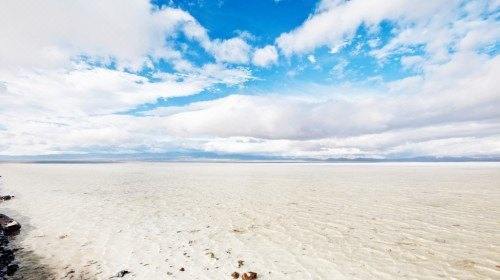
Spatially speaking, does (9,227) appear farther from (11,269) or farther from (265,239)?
(265,239)

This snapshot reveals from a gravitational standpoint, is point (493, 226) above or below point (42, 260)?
above

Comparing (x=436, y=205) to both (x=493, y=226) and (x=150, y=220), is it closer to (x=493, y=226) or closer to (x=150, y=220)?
(x=493, y=226)

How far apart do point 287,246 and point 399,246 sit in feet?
13.5

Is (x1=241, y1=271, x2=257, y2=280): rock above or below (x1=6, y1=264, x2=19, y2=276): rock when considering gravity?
above

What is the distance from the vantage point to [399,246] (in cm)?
1179

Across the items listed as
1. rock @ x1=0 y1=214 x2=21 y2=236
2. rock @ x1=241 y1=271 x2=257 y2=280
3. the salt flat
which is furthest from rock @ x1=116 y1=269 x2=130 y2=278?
rock @ x1=0 y1=214 x2=21 y2=236

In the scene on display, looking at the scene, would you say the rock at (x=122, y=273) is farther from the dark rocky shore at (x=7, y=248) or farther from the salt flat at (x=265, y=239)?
the dark rocky shore at (x=7, y=248)

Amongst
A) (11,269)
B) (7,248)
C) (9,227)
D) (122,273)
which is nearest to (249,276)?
(122,273)

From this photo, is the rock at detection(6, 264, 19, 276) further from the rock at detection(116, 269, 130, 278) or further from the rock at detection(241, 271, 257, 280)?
the rock at detection(241, 271, 257, 280)

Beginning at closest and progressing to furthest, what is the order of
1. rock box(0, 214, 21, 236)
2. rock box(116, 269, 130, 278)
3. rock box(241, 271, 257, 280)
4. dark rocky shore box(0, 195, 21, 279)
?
rock box(241, 271, 257, 280)
rock box(116, 269, 130, 278)
dark rocky shore box(0, 195, 21, 279)
rock box(0, 214, 21, 236)

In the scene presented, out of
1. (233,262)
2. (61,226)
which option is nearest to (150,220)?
(61,226)

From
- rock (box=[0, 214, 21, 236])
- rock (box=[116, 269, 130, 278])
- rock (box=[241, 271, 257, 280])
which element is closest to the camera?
rock (box=[241, 271, 257, 280])

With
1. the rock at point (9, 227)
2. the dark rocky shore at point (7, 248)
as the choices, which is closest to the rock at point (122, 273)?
the dark rocky shore at point (7, 248)

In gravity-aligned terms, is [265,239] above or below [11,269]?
above
